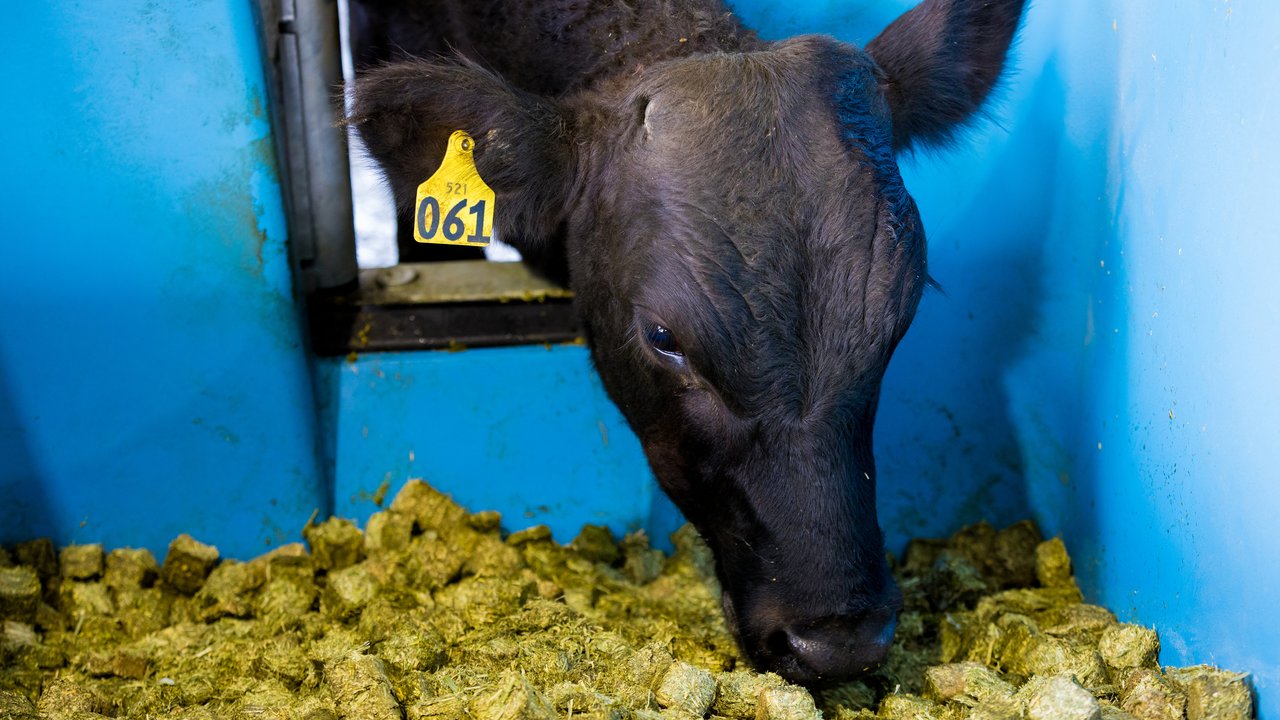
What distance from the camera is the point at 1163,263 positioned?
9.45 ft

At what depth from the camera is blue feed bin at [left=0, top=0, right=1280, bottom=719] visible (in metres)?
2.59

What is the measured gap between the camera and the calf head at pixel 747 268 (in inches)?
97.5

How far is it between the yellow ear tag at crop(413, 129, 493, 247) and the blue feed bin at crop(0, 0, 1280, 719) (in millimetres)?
764

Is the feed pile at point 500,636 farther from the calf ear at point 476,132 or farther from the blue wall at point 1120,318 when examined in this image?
the calf ear at point 476,132

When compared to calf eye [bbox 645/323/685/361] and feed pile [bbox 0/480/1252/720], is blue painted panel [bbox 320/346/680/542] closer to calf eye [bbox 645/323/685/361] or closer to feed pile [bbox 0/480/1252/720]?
feed pile [bbox 0/480/1252/720]

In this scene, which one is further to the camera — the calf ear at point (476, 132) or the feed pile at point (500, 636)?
the calf ear at point (476, 132)

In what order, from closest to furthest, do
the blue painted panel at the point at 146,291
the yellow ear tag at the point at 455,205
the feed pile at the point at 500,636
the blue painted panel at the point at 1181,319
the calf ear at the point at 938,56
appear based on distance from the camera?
the blue painted panel at the point at 1181,319
the feed pile at the point at 500,636
the yellow ear tag at the point at 455,205
the calf ear at the point at 938,56
the blue painted panel at the point at 146,291

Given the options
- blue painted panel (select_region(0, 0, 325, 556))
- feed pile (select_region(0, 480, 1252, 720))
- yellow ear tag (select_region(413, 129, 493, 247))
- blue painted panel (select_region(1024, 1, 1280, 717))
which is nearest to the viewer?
blue painted panel (select_region(1024, 1, 1280, 717))

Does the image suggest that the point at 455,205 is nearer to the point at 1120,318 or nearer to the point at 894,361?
the point at 894,361

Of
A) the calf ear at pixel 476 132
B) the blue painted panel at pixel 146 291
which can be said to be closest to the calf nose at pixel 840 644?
the calf ear at pixel 476 132

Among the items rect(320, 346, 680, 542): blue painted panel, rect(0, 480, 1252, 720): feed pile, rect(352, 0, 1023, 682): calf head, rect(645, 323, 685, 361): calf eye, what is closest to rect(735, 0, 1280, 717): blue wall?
rect(0, 480, 1252, 720): feed pile

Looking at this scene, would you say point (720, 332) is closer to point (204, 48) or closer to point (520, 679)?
point (520, 679)

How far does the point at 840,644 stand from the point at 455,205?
1.38 meters

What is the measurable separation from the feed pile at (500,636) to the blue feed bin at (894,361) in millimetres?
135
